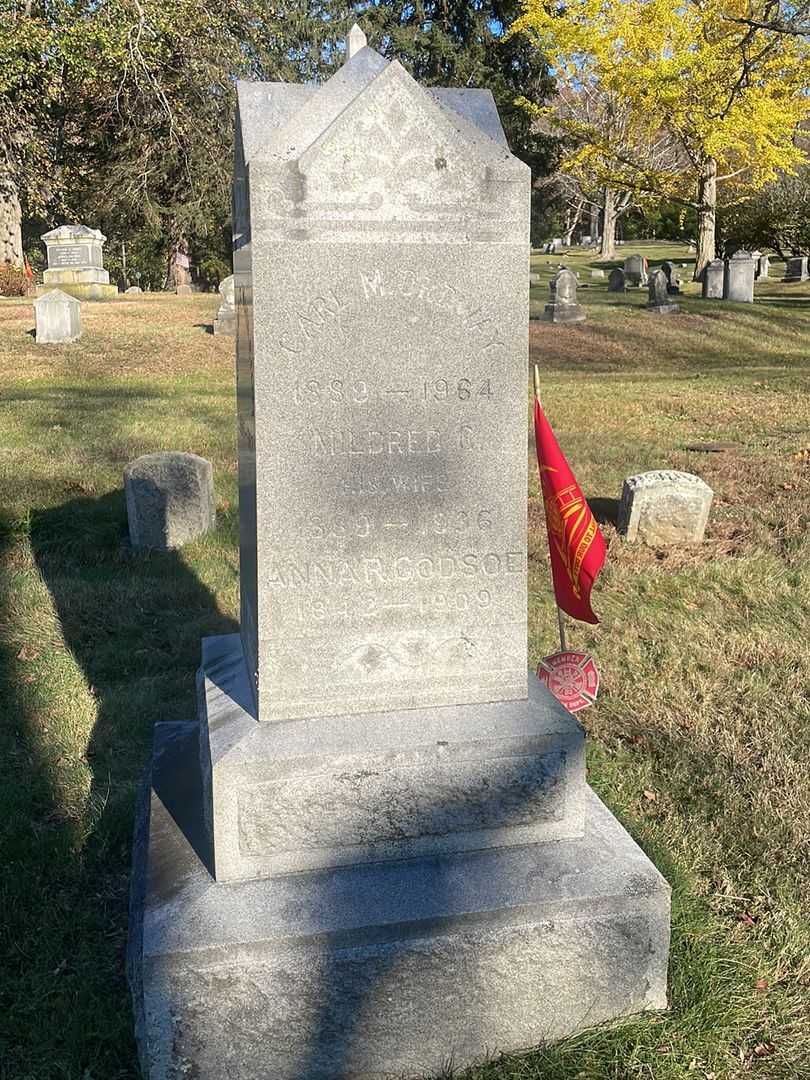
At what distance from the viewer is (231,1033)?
2410mm

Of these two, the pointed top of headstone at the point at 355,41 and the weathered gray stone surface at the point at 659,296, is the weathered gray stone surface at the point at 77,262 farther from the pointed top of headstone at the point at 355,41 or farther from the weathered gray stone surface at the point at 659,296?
the pointed top of headstone at the point at 355,41

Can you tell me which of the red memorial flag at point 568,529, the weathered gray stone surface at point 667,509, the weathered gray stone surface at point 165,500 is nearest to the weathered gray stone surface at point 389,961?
the red memorial flag at point 568,529

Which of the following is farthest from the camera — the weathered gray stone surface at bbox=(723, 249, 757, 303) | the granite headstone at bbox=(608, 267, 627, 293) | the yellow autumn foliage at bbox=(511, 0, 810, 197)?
the granite headstone at bbox=(608, 267, 627, 293)

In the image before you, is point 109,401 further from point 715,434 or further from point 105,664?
point 105,664

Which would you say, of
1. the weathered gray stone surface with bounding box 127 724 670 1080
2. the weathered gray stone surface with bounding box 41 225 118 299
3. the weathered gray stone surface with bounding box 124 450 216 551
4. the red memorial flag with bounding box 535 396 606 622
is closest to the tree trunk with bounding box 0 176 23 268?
the weathered gray stone surface with bounding box 41 225 118 299

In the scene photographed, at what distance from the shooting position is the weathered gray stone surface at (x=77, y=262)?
2583 centimetres

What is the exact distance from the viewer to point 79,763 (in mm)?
4051

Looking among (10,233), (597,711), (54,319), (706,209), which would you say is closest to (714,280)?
(706,209)

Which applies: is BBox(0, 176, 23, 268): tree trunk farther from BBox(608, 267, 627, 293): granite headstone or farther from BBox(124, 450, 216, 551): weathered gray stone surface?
BBox(124, 450, 216, 551): weathered gray stone surface

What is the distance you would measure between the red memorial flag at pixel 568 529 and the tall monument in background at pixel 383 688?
1.06 m

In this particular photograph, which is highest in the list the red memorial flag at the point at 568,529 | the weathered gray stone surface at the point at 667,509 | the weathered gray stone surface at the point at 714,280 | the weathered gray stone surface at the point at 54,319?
the weathered gray stone surface at the point at 714,280

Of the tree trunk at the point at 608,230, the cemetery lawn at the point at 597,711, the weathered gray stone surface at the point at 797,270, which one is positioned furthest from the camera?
the tree trunk at the point at 608,230

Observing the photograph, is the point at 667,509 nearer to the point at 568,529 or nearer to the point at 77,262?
the point at 568,529

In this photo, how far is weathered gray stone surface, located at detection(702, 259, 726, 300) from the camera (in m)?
25.7
